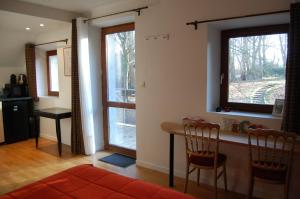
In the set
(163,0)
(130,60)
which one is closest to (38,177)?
(130,60)

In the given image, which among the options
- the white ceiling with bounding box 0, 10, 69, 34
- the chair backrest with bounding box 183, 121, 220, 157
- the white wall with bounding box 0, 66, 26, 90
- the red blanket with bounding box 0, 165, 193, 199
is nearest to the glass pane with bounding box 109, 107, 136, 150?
the chair backrest with bounding box 183, 121, 220, 157

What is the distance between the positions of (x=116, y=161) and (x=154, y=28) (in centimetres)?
212

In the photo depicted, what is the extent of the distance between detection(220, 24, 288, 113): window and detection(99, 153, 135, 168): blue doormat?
5.56ft

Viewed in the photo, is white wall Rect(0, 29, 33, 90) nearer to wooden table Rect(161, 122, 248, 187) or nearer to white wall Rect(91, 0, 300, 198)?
white wall Rect(91, 0, 300, 198)

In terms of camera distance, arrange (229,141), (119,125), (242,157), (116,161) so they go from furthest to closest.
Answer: (119,125) < (116,161) < (242,157) < (229,141)

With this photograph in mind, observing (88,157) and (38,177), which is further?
(88,157)

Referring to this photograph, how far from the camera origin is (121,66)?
4.05m

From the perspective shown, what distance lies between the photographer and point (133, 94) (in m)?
3.93

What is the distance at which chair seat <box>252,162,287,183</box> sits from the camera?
213cm

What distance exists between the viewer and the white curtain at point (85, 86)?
3.90 meters

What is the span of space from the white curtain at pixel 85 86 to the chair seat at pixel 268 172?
2.74 metres

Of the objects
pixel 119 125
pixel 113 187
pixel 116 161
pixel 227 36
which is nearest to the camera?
pixel 113 187

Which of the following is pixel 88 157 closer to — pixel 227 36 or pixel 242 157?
pixel 242 157

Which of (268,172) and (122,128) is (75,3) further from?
(268,172)
